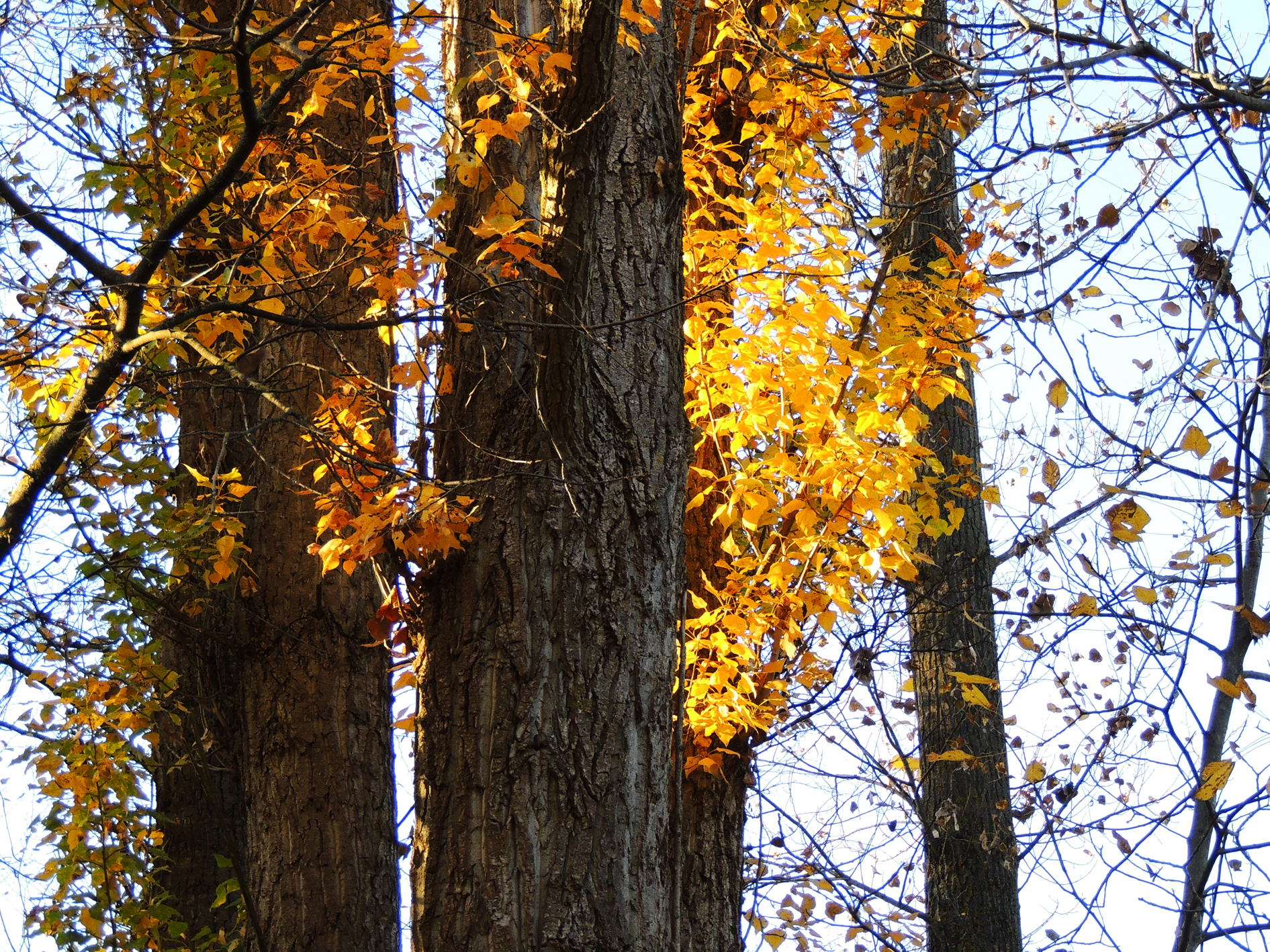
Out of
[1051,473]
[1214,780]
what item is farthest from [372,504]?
[1051,473]

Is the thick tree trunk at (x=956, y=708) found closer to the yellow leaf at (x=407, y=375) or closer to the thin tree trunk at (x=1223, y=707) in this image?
the thin tree trunk at (x=1223, y=707)

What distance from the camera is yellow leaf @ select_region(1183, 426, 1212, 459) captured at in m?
3.64

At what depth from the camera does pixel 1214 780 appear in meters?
3.47

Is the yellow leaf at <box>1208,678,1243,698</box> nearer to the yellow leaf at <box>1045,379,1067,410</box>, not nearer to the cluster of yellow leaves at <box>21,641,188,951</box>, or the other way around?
the yellow leaf at <box>1045,379,1067,410</box>

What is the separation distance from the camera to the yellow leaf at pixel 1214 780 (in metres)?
3.46

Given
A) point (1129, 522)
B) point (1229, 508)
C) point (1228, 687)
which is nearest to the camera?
point (1229, 508)

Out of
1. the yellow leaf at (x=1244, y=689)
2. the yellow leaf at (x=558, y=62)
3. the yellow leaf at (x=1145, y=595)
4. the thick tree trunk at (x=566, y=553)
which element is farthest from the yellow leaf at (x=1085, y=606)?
the yellow leaf at (x=558, y=62)

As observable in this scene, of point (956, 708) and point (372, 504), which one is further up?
point (372, 504)

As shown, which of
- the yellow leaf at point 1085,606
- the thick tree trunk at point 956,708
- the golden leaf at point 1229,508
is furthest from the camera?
the thick tree trunk at point 956,708

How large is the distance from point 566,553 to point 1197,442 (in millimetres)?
2344

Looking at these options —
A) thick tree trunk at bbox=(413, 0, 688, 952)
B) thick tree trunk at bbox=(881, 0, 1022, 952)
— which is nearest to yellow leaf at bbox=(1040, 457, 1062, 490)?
thick tree trunk at bbox=(881, 0, 1022, 952)

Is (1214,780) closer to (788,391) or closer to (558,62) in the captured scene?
(788,391)

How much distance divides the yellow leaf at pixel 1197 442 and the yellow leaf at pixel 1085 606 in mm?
1217

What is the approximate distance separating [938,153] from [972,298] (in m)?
2.68
